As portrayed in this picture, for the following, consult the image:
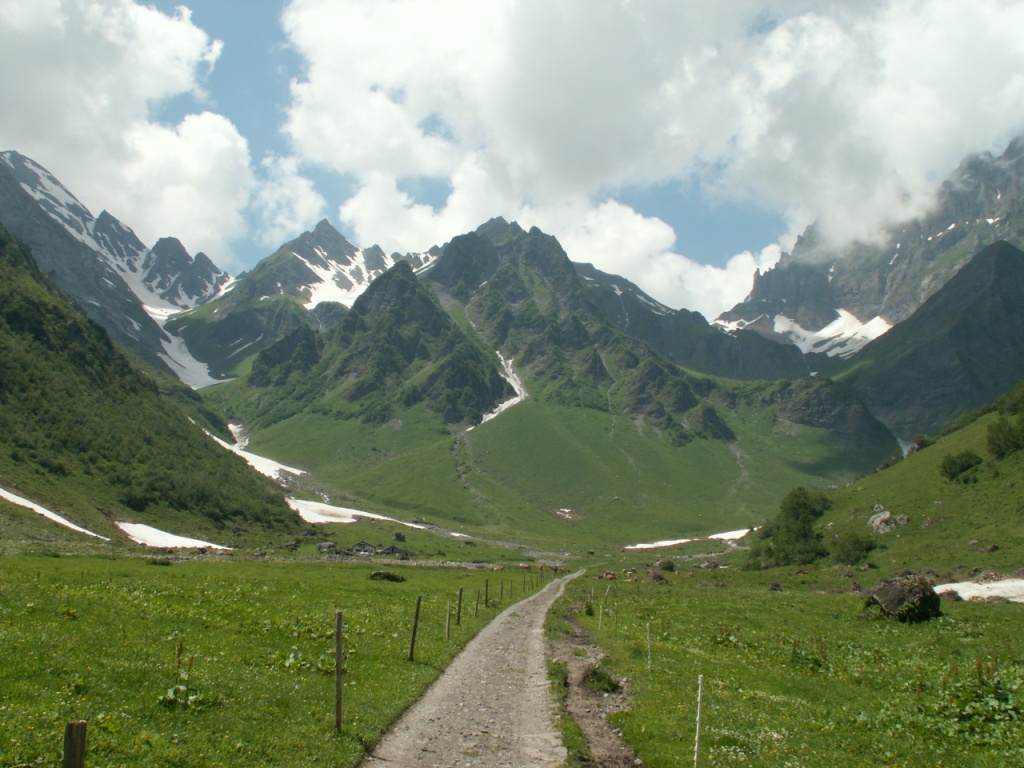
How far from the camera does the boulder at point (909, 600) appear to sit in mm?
41969

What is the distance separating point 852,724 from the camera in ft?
67.1

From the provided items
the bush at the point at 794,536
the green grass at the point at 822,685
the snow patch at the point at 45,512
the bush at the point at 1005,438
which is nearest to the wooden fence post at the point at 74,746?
the green grass at the point at 822,685

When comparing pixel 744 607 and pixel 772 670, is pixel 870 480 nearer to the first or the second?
pixel 744 607

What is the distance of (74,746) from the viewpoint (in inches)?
326

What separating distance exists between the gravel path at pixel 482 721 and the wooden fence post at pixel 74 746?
827 cm

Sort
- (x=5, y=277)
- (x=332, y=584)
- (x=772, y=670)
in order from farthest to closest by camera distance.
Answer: (x=5, y=277)
(x=332, y=584)
(x=772, y=670)

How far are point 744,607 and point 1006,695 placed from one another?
111 feet

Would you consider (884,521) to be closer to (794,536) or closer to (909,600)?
(794,536)

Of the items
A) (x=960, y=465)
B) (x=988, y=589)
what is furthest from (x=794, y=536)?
(x=988, y=589)

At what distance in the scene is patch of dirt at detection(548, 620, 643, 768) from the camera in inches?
676

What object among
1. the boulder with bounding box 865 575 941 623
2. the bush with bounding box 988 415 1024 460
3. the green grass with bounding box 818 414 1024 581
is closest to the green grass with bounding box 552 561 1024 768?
the boulder with bounding box 865 575 941 623

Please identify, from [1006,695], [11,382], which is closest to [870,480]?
[1006,695]

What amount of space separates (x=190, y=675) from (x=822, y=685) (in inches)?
901

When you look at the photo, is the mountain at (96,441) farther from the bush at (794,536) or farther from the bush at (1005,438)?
the bush at (1005,438)
